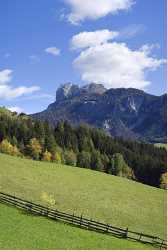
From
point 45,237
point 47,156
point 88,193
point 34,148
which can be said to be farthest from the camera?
point 34,148

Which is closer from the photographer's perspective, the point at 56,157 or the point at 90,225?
the point at 90,225

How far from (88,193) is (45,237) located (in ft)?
134

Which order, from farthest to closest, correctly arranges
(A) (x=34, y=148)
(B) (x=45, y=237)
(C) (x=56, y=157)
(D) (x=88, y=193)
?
(A) (x=34, y=148) → (C) (x=56, y=157) → (D) (x=88, y=193) → (B) (x=45, y=237)

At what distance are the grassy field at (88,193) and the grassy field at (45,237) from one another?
16.6 meters

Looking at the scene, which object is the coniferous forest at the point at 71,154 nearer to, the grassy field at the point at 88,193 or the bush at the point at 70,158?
the bush at the point at 70,158

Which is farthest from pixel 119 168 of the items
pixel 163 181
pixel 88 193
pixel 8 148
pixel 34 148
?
pixel 88 193

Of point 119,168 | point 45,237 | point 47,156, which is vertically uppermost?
point 47,156

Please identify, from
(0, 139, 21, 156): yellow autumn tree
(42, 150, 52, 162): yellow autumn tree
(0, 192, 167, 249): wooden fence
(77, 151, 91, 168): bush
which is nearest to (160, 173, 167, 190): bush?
(77, 151, 91, 168): bush

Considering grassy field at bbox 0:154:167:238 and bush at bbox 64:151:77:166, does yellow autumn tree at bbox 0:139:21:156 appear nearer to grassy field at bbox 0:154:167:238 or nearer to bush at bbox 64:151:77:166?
bush at bbox 64:151:77:166

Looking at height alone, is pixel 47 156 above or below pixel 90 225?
above

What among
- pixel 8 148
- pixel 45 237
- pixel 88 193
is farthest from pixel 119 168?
pixel 45 237

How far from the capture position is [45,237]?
156ft

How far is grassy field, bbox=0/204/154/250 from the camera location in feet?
144

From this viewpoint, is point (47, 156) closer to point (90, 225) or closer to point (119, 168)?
point (119, 168)
